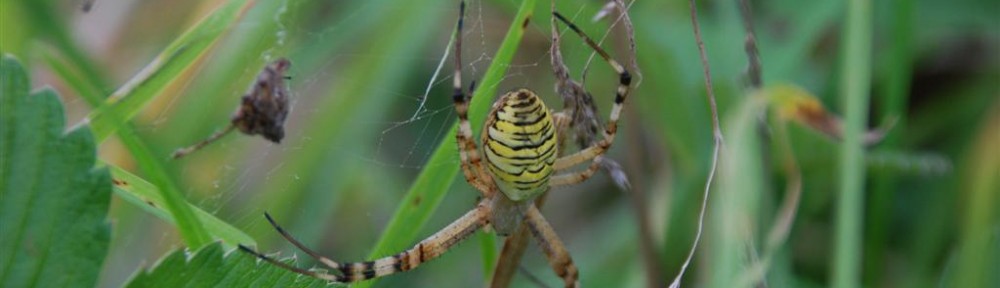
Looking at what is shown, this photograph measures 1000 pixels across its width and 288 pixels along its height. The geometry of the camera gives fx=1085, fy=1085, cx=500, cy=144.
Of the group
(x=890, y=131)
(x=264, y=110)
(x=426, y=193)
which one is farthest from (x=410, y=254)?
(x=890, y=131)

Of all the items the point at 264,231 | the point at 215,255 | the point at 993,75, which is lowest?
the point at 993,75

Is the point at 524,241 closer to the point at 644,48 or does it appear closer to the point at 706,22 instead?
the point at 644,48

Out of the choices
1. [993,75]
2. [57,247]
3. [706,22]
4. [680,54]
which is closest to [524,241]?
[57,247]

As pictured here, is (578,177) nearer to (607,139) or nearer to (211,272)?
(607,139)

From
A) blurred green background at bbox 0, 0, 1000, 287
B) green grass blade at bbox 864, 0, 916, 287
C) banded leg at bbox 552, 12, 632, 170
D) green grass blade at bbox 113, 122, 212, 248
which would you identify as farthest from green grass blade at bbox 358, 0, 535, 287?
green grass blade at bbox 864, 0, 916, 287

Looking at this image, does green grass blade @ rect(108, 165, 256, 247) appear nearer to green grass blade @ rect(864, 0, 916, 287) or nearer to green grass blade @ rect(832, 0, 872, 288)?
green grass blade @ rect(832, 0, 872, 288)

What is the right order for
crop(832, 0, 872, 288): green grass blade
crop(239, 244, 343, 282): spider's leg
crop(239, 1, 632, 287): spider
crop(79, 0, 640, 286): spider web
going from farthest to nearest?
crop(79, 0, 640, 286): spider web < crop(832, 0, 872, 288): green grass blade < crop(239, 1, 632, 287): spider < crop(239, 244, 343, 282): spider's leg

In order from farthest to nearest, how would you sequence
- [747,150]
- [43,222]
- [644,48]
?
[644,48] < [747,150] < [43,222]
